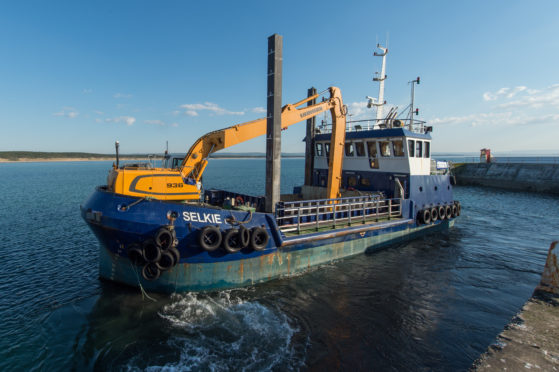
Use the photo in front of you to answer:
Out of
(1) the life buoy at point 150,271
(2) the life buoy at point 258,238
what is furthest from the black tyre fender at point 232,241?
(1) the life buoy at point 150,271

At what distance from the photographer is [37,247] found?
12984mm

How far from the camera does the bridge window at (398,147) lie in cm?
1335

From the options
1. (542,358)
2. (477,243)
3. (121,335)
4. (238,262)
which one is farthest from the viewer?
(477,243)

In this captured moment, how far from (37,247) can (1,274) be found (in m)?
3.28

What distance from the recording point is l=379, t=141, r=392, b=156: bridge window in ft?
45.1

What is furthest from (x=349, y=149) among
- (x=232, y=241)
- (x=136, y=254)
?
(x=136, y=254)

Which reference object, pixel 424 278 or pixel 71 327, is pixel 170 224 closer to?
pixel 71 327

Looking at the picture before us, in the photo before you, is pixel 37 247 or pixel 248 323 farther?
pixel 37 247

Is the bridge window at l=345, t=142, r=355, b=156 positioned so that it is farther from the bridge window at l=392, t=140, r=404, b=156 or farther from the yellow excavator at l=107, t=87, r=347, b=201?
the yellow excavator at l=107, t=87, r=347, b=201

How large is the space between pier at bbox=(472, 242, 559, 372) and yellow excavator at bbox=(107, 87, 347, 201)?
734cm

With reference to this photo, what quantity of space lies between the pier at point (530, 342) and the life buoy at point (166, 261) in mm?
6532

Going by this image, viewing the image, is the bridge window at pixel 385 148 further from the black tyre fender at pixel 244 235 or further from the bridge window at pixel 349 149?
the black tyre fender at pixel 244 235

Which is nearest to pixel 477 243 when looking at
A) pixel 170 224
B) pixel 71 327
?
pixel 170 224

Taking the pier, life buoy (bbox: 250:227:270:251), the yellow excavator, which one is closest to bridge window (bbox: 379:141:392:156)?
the yellow excavator
